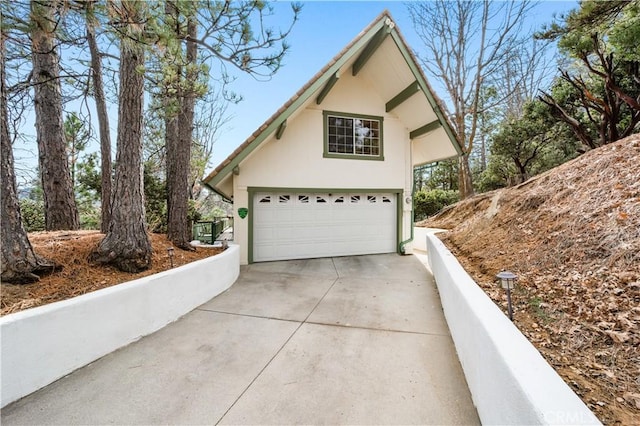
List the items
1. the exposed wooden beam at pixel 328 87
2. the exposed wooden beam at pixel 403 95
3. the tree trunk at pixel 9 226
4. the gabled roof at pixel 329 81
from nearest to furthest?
the tree trunk at pixel 9 226
the gabled roof at pixel 329 81
the exposed wooden beam at pixel 328 87
the exposed wooden beam at pixel 403 95

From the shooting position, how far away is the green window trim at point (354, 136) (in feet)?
27.1

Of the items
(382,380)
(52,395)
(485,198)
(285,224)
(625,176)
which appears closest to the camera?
(52,395)

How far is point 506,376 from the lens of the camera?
1734mm

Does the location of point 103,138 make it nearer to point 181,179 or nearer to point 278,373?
point 181,179

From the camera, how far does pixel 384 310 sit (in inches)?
175

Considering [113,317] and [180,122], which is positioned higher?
[180,122]

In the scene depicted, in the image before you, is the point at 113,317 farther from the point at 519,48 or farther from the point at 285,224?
the point at 519,48

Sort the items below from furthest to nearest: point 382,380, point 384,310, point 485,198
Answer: point 485,198 → point 384,310 → point 382,380

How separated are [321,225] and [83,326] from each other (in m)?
6.06

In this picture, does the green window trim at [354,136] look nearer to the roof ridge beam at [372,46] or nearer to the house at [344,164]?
the house at [344,164]

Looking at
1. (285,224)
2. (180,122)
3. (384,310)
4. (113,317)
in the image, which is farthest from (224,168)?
(384,310)

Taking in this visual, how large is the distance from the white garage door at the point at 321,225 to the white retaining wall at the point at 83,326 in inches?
138

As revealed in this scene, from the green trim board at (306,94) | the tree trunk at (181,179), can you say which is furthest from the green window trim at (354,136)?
the tree trunk at (181,179)

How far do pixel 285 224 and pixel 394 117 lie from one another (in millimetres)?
4959
